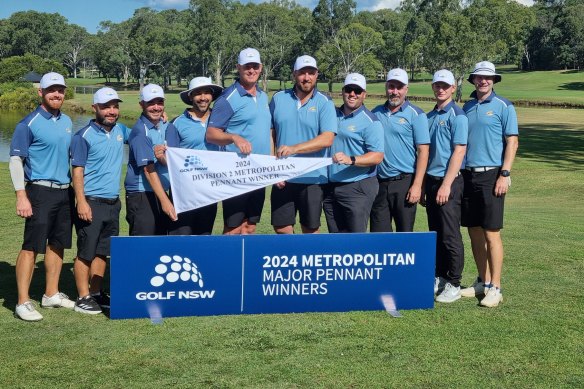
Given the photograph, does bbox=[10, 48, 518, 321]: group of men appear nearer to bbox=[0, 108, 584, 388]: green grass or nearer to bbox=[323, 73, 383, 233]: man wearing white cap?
bbox=[323, 73, 383, 233]: man wearing white cap

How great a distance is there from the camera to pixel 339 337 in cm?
564

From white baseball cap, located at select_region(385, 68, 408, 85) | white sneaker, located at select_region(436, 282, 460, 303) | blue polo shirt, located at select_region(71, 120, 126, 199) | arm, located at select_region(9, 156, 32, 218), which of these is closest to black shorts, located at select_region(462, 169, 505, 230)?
white sneaker, located at select_region(436, 282, 460, 303)

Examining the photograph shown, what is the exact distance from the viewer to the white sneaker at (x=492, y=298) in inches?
256

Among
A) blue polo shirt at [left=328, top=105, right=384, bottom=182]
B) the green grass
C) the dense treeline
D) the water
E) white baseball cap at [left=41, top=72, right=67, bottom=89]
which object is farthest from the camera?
the dense treeline

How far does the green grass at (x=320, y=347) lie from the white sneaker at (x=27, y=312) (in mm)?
69

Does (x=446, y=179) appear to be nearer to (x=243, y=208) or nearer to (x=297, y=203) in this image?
(x=297, y=203)

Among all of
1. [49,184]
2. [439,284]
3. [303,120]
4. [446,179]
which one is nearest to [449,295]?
[439,284]

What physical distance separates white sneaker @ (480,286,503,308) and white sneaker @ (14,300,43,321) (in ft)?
13.6

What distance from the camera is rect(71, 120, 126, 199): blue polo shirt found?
613 centimetres

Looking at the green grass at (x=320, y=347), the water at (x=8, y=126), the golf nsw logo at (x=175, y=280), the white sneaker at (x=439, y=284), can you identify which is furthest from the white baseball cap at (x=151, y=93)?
the water at (x=8, y=126)

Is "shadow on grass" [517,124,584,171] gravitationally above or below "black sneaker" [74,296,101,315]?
below

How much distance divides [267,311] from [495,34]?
66.8 meters

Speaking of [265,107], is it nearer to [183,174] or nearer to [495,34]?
[183,174]

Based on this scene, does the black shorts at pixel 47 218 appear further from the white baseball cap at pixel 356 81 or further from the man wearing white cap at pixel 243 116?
the white baseball cap at pixel 356 81
